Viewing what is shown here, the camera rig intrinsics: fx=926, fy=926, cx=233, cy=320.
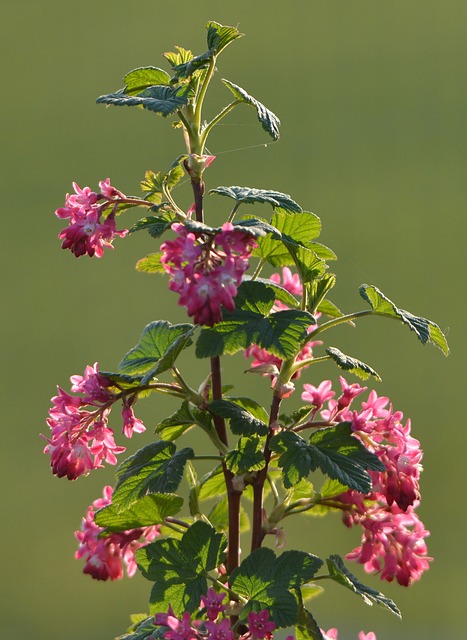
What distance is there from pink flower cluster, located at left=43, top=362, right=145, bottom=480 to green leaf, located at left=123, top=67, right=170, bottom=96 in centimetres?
22

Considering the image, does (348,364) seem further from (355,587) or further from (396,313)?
(355,587)

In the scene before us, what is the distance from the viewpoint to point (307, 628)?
0.73 m

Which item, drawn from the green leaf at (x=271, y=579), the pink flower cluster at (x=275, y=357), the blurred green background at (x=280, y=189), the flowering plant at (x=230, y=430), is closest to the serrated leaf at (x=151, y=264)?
the flowering plant at (x=230, y=430)

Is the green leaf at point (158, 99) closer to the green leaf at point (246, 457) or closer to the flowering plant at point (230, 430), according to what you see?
the flowering plant at point (230, 430)

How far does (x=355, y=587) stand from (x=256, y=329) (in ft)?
0.72

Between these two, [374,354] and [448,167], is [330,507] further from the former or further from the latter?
[448,167]

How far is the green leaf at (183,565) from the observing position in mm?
706

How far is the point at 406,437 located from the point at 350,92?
202 cm

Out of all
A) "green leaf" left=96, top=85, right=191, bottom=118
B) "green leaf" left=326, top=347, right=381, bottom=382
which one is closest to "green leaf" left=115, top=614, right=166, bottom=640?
"green leaf" left=326, top=347, right=381, bottom=382

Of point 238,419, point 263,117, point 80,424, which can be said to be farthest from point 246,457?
point 263,117

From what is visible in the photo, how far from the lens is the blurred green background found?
8.17ft

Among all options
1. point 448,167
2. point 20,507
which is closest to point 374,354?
point 448,167

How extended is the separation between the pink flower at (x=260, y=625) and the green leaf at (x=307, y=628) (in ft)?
0.24

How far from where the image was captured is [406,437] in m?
0.72
